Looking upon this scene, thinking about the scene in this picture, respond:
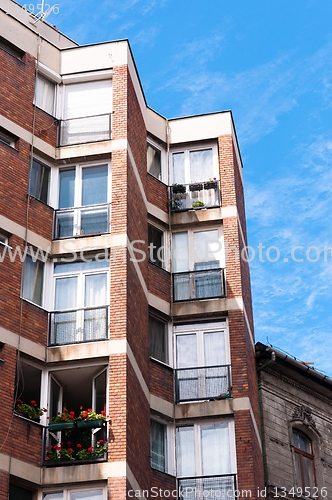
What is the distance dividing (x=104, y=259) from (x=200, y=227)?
5.69m

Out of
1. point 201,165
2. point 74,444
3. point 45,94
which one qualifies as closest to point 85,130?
point 45,94

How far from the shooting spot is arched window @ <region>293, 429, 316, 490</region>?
105ft

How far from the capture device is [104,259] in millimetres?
27906

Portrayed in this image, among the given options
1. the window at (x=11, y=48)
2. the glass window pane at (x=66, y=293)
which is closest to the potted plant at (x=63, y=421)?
the glass window pane at (x=66, y=293)

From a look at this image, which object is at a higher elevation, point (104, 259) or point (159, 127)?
point (159, 127)

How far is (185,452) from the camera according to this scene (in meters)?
28.9

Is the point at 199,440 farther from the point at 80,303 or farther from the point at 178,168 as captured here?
the point at 178,168

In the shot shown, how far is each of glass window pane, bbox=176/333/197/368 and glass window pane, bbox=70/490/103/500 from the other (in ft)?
22.0

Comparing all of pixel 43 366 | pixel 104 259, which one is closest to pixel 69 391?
pixel 43 366

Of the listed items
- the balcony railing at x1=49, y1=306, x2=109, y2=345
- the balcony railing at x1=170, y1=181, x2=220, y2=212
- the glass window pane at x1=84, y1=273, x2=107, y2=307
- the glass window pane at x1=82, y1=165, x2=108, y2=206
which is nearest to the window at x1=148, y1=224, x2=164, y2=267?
the balcony railing at x1=170, y1=181, x2=220, y2=212

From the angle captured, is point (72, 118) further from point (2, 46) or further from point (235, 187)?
point (235, 187)

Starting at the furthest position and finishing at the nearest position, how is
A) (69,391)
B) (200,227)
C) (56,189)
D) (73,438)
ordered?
(200,227)
(56,189)
(69,391)
(73,438)

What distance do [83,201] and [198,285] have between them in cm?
475

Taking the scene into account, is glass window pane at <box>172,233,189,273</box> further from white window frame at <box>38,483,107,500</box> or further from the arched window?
white window frame at <box>38,483,107,500</box>
